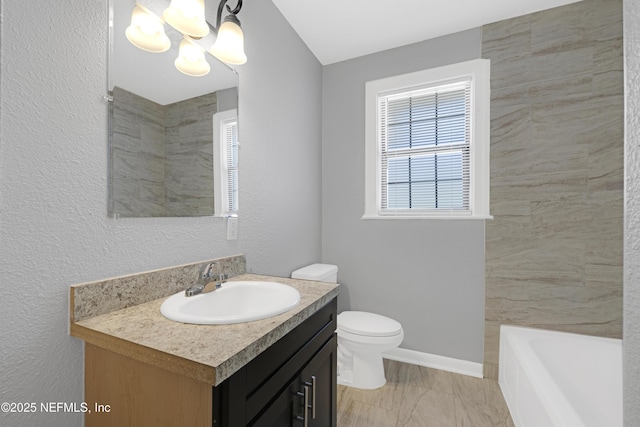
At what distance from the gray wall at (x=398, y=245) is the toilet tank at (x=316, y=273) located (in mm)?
276

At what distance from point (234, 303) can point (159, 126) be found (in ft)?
2.58

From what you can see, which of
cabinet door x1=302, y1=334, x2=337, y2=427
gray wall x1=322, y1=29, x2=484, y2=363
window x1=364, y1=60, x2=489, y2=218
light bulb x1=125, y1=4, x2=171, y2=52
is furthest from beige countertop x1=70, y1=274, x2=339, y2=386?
window x1=364, y1=60, x2=489, y2=218

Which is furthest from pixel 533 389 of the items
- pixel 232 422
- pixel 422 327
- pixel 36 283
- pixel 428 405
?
pixel 36 283

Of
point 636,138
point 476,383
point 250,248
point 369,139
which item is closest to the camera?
point 636,138

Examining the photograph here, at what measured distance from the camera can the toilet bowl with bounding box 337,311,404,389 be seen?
1.82m

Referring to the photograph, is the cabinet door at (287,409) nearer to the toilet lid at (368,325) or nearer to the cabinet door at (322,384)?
the cabinet door at (322,384)

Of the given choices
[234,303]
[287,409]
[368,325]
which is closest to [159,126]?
[234,303]

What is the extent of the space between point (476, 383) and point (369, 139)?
6.63ft

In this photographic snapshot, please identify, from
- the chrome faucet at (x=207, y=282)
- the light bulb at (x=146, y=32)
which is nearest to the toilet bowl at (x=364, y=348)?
the chrome faucet at (x=207, y=282)

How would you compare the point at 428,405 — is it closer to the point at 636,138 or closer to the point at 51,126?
the point at 636,138

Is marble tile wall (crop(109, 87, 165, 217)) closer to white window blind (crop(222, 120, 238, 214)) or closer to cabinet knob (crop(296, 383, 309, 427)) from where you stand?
white window blind (crop(222, 120, 238, 214))

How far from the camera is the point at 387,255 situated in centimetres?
233

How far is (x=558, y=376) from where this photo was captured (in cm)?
157

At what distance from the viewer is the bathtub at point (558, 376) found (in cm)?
125
